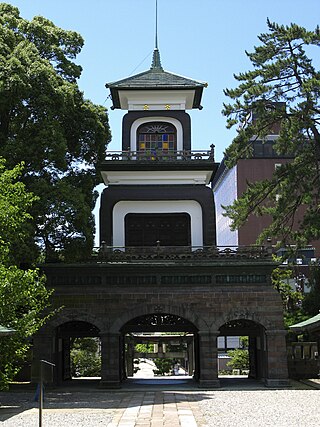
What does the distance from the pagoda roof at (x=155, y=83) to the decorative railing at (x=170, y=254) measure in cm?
789

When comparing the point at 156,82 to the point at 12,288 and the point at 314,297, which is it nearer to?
the point at 314,297

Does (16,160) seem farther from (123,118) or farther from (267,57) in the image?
(267,57)

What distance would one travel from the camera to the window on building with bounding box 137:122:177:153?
28.8 metres

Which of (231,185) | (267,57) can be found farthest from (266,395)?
(231,185)

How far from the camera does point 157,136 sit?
29.0m

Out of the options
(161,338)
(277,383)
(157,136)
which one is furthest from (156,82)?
(277,383)

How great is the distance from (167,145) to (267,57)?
6111mm

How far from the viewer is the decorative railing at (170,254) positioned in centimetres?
2439

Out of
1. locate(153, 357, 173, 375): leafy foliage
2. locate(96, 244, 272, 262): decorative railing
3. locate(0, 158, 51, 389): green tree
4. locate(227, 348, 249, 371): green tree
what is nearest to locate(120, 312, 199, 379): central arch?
locate(153, 357, 173, 375): leafy foliage

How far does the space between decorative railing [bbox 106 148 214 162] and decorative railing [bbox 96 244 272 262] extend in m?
4.44

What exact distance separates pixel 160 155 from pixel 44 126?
706 centimetres

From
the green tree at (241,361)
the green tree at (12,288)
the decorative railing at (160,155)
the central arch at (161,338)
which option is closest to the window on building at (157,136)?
the decorative railing at (160,155)

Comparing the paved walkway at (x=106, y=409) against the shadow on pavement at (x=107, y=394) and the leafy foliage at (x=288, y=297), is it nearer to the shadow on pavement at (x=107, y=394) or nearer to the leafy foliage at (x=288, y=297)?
the shadow on pavement at (x=107, y=394)

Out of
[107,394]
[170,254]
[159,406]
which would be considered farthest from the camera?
[170,254]
